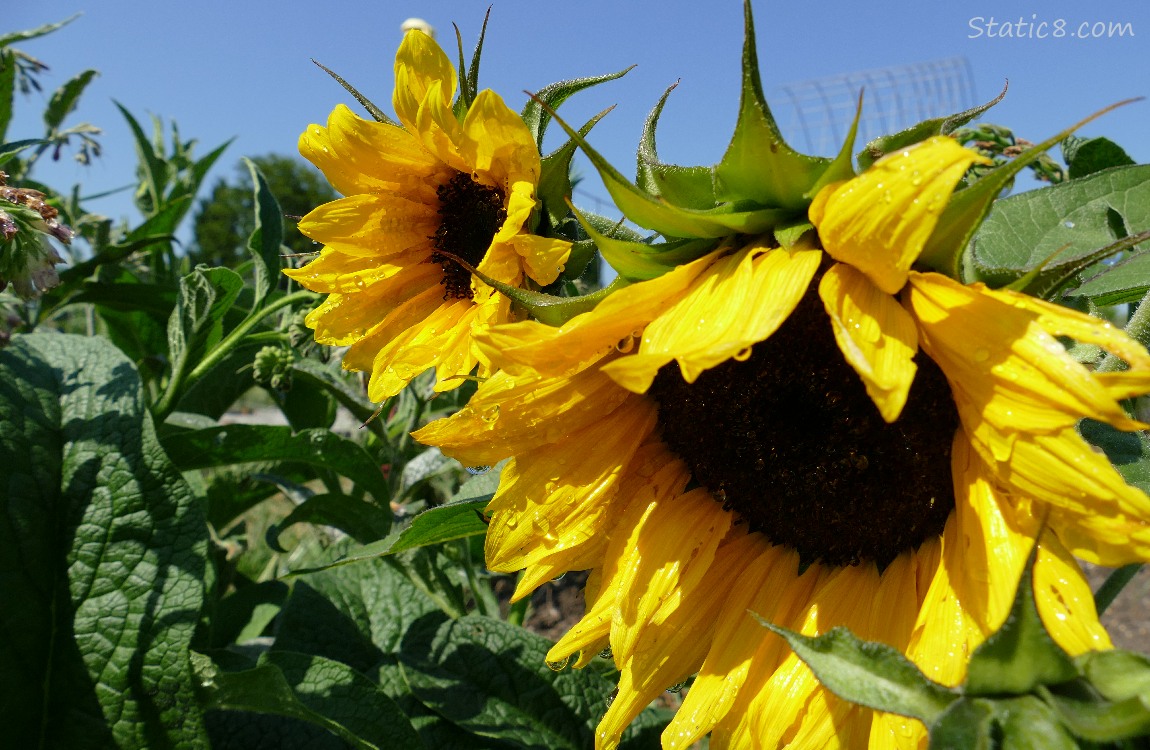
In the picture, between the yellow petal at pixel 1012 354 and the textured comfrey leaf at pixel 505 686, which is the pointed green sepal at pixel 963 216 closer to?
the yellow petal at pixel 1012 354

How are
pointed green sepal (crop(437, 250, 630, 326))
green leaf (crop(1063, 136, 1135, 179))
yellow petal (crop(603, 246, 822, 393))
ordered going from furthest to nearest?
green leaf (crop(1063, 136, 1135, 179)) < pointed green sepal (crop(437, 250, 630, 326)) < yellow petal (crop(603, 246, 822, 393))

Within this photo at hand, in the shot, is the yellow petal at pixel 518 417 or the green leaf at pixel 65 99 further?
the green leaf at pixel 65 99

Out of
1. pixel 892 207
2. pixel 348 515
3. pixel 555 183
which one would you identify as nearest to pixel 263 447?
pixel 348 515

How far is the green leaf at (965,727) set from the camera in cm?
64

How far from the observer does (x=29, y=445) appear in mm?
1660

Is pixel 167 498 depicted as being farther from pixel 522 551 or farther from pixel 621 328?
pixel 621 328

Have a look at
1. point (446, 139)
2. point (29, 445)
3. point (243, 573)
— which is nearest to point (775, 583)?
point (446, 139)

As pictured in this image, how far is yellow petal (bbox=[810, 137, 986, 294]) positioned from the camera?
0.84 m

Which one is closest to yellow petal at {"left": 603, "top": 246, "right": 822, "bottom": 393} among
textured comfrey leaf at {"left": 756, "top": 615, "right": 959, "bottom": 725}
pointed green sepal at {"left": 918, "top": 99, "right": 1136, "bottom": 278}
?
pointed green sepal at {"left": 918, "top": 99, "right": 1136, "bottom": 278}

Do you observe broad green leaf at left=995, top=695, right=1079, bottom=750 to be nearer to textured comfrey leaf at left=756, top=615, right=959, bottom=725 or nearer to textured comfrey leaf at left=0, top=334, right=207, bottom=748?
textured comfrey leaf at left=756, top=615, right=959, bottom=725

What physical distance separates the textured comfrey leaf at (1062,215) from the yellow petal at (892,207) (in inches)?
27.5

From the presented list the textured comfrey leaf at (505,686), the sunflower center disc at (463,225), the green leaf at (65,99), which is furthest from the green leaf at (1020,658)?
the green leaf at (65,99)

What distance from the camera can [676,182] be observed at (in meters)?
1.06

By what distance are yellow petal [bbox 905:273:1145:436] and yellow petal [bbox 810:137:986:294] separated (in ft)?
0.18
